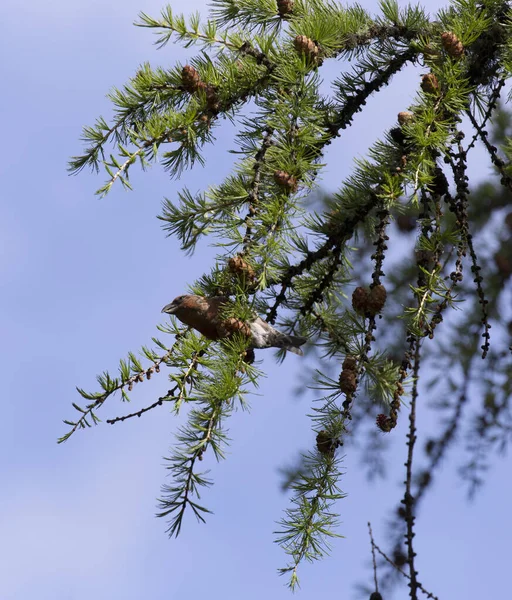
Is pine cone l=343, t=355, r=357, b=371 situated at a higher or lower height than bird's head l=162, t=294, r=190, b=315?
lower

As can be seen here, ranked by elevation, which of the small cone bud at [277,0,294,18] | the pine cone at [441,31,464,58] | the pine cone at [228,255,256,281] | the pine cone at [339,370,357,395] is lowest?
the pine cone at [339,370,357,395]

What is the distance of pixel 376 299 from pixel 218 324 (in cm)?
32

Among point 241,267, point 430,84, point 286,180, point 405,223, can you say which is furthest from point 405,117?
point 405,223

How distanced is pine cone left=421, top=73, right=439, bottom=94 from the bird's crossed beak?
2.28 feet

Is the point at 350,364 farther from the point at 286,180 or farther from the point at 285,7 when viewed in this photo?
the point at 285,7

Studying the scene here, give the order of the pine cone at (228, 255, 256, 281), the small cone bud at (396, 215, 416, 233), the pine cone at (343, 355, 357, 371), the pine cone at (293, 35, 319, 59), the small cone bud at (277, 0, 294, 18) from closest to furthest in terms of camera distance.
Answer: the pine cone at (228, 255, 256, 281) → the pine cone at (343, 355, 357, 371) → the pine cone at (293, 35, 319, 59) → the small cone bud at (277, 0, 294, 18) → the small cone bud at (396, 215, 416, 233)

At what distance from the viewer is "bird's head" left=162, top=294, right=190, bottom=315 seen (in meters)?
1.48

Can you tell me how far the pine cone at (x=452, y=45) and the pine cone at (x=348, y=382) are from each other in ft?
2.39

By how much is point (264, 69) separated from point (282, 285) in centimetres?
48

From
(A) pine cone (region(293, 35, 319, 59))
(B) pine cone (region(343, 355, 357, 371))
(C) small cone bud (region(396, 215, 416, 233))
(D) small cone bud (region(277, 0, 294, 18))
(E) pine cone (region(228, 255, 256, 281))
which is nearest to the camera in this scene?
(E) pine cone (region(228, 255, 256, 281))

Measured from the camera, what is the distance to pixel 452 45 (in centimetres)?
166

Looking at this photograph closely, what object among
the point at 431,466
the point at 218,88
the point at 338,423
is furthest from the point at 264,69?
the point at 431,466

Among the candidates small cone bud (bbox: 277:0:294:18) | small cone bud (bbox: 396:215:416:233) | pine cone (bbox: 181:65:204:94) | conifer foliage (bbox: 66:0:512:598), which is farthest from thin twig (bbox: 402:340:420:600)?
small cone bud (bbox: 396:215:416:233)

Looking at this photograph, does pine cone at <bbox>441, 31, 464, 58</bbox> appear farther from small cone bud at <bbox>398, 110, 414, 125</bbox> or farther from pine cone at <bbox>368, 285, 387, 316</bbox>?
pine cone at <bbox>368, 285, 387, 316</bbox>
